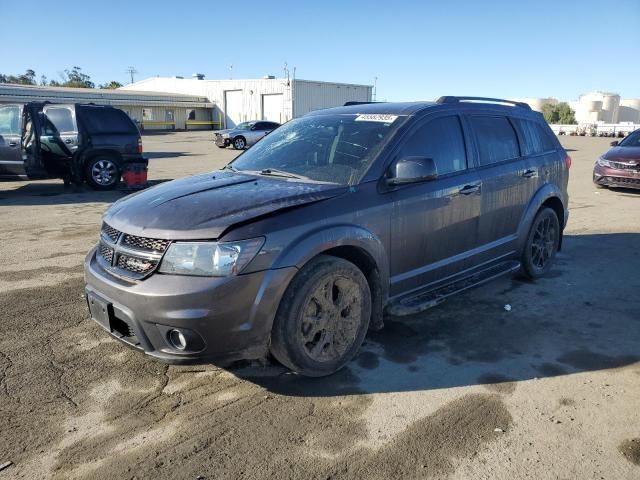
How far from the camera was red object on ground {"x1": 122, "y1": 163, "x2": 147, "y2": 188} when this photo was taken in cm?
1228

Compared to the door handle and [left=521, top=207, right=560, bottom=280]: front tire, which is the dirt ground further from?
the door handle

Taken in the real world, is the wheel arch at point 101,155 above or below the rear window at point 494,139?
below

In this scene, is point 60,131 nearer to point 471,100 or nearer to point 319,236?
point 471,100

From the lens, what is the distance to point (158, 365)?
12.4ft

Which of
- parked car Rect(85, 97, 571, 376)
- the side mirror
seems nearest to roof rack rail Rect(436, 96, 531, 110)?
parked car Rect(85, 97, 571, 376)

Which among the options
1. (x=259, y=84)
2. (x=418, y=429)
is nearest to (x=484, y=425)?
(x=418, y=429)

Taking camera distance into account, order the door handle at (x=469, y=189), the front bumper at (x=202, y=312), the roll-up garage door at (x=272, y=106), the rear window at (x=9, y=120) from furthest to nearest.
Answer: the roll-up garage door at (x=272, y=106), the rear window at (x=9, y=120), the door handle at (x=469, y=189), the front bumper at (x=202, y=312)

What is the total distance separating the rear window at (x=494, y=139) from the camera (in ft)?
15.9

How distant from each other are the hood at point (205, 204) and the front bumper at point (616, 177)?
10892mm

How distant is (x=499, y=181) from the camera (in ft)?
16.1

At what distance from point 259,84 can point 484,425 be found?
5417 cm

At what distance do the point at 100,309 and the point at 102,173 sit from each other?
9.92m

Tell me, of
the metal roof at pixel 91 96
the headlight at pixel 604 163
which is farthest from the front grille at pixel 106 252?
the metal roof at pixel 91 96

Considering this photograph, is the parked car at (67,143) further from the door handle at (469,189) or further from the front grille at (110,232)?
the door handle at (469,189)
